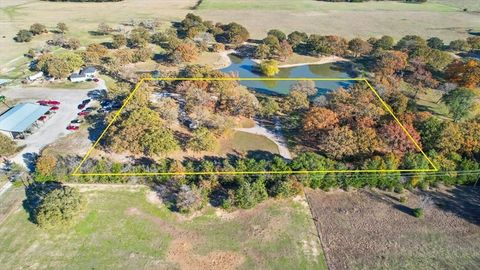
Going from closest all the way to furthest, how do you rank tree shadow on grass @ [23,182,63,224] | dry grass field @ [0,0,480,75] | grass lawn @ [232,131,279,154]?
tree shadow on grass @ [23,182,63,224] < grass lawn @ [232,131,279,154] < dry grass field @ [0,0,480,75]

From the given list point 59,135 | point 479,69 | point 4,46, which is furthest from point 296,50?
point 4,46

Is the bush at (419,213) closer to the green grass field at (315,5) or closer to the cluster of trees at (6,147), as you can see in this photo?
the cluster of trees at (6,147)

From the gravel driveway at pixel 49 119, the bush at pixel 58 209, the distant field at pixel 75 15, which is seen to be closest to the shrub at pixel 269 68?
the gravel driveway at pixel 49 119

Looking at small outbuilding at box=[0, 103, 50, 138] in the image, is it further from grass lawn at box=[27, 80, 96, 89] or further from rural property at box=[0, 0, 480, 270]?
grass lawn at box=[27, 80, 96, 89]

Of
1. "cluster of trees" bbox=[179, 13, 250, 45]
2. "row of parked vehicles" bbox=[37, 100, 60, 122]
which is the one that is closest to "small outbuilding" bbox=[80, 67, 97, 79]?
"row of parked vehicles" bbox=[37, 100, 60, 122]

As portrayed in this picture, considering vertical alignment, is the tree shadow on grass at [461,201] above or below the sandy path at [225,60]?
below

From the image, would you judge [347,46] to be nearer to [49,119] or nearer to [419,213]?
[419,213]

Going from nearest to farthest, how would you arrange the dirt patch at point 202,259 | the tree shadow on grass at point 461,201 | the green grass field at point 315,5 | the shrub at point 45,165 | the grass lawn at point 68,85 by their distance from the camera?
the dirt patch at point 202,259, the tree shadow on grass at point 461,201, the shrub at point 45,165, the grass lawn at point 68,85, the green grass field at point 315,5
